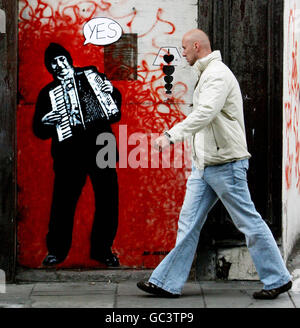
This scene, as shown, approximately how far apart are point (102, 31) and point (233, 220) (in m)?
1.92

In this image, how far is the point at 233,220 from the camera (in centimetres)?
612

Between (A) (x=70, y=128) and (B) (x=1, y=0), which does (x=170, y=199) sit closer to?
(A) (x=70, y=128)

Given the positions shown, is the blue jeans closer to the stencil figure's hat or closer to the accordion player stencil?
the accordion player stencil

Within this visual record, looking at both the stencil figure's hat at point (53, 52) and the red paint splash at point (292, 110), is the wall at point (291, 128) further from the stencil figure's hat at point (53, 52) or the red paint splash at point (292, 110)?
the stencil figure's hat at point (53, 52)

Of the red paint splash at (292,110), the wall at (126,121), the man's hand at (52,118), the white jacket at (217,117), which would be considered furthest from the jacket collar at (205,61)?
the man's hand at (52,118)

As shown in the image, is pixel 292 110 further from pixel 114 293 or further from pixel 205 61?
pixel 114 293

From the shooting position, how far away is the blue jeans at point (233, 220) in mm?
6074

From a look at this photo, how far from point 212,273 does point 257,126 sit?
1.26m

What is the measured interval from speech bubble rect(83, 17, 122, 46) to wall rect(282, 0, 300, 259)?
Answer: 1422 mm

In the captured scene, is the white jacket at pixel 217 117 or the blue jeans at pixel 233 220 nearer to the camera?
the white jacket at pixel 217 117

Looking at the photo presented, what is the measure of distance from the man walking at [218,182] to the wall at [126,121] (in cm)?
66

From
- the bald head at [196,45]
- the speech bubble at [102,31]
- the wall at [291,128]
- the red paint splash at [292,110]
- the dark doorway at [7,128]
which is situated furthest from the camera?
the red paint splash at [292,110]

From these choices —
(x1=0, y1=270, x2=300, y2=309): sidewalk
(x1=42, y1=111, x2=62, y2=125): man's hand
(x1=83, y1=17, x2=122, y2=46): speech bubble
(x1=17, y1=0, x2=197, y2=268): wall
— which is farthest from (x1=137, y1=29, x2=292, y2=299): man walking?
(x1=42, y1=111, x2=62, y2=125): man's hand

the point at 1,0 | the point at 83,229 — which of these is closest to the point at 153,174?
the point at 83,229
